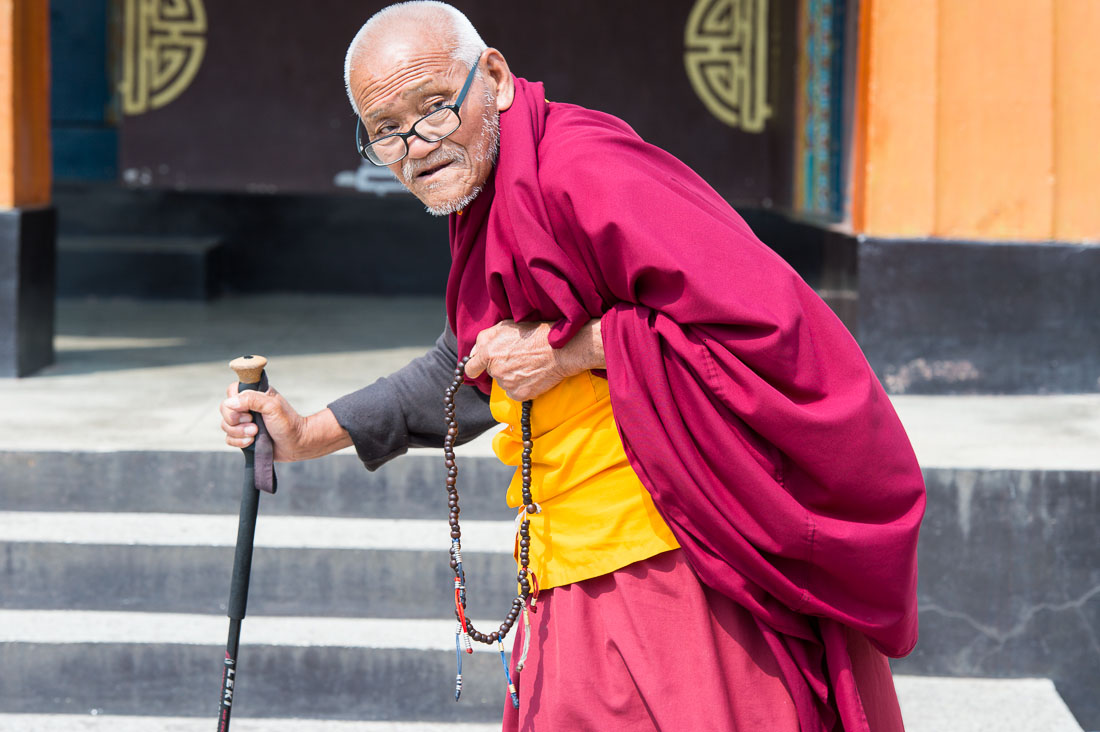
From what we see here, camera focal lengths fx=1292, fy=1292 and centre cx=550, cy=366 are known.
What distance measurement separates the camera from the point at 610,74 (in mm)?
7090

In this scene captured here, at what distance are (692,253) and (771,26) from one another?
18.7ft

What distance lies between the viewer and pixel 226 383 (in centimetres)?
479

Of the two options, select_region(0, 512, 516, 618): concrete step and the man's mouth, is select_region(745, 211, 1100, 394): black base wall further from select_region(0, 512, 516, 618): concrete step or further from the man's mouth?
the man's mouth

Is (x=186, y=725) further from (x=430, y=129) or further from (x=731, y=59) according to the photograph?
(x=731, y=59)

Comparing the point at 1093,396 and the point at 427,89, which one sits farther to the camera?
the point at 1093,396

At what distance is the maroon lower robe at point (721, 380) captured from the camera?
5.28ft

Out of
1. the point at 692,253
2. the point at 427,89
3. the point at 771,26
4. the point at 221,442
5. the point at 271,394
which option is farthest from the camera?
the point at 771,26

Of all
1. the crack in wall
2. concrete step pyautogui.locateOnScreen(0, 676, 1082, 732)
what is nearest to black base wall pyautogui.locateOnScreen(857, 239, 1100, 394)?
the crack in wall

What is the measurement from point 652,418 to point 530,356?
204 millimetres

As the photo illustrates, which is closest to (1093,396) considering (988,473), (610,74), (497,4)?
(988,473)

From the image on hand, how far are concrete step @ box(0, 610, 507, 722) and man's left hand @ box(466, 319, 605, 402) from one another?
5.26ft

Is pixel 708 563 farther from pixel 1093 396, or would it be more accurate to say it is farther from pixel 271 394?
pixel 1093 396

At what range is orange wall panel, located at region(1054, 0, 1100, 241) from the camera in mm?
4461

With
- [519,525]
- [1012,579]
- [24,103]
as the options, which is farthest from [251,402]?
[24,103]
